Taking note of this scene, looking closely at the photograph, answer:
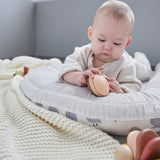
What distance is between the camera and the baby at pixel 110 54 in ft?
2.54

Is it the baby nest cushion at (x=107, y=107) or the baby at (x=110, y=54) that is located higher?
the baby at (x=110, y=54)

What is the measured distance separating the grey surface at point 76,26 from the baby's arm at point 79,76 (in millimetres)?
1344

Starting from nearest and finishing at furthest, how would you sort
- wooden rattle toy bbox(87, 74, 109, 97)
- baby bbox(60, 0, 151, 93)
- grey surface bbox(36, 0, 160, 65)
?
A: 1. wooden rattle toy bbox(87, 74, 109, 97)
2. baby bbox(60, 0, 151, 93)
3. grey surface bbox(36, 0, 160, 65)

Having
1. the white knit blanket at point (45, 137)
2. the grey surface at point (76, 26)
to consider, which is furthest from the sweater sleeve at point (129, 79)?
the grey surface at point (76, 26)

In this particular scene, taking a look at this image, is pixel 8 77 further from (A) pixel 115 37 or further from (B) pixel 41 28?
(B) pixel 41 28

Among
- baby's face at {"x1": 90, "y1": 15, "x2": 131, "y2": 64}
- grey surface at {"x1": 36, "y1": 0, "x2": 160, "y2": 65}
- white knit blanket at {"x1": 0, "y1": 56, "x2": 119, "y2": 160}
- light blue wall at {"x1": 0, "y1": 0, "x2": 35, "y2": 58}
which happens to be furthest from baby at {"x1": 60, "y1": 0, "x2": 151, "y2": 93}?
light blue wall at {"x1": 0, "y1": 0, "x2": 35, "y2": 58}

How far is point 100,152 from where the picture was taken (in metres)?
0.53

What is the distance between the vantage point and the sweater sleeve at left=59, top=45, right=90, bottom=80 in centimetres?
82

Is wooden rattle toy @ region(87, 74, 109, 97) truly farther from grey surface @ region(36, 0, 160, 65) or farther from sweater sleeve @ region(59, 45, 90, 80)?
grey surface @ region(36, 0, 160, 65)

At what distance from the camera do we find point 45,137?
575mm

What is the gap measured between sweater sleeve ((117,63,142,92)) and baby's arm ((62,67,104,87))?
0.15 m

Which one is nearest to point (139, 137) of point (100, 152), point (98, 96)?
point (100, 152)

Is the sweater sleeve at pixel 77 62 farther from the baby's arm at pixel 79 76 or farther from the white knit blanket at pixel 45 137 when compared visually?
the white knit blanket at pixel 45 137

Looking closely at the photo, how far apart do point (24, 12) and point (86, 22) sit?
0.71m
